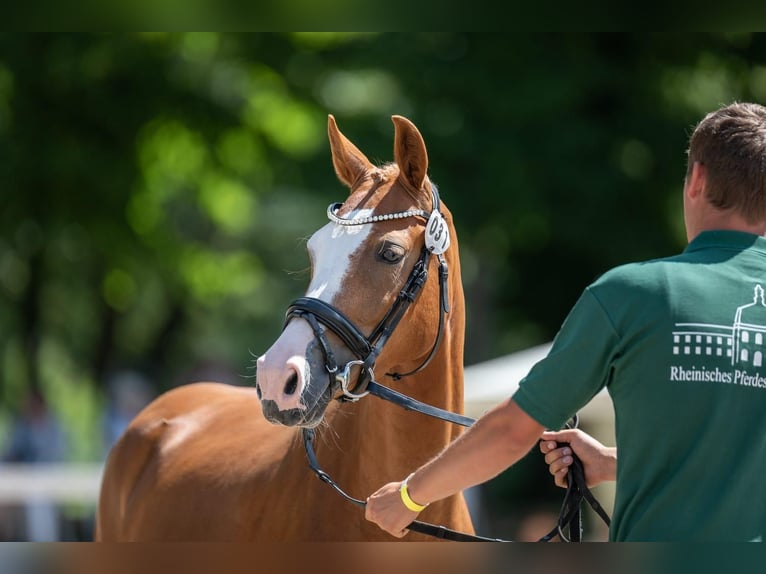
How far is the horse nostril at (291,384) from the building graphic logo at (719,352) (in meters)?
1.45

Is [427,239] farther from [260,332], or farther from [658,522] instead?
[260,332]

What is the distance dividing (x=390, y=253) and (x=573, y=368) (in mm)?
1540

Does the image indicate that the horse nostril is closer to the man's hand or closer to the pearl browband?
the pearl browband

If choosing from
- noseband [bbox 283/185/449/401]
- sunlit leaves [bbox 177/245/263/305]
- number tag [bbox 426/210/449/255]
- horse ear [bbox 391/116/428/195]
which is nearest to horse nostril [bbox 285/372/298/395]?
noseband [bbox 283/185/449/401]

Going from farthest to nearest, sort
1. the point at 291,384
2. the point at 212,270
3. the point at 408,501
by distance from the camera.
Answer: the point at 212,270 → the point at 291,384 → the point at 408,501

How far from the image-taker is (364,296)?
3.56 metres

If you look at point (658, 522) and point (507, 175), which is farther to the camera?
point (507, 175)

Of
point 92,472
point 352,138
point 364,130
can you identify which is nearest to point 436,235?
point 352,138

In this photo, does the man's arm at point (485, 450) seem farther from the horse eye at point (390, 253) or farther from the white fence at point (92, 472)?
the white fence at point (92, 472)

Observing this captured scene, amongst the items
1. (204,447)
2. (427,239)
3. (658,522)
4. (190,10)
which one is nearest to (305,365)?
(427,239)

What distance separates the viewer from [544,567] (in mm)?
1987

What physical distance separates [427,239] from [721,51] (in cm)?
1264

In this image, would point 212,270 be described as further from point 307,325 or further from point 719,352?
point 719,352

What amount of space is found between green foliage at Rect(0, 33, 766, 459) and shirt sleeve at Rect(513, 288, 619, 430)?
38.6ft
